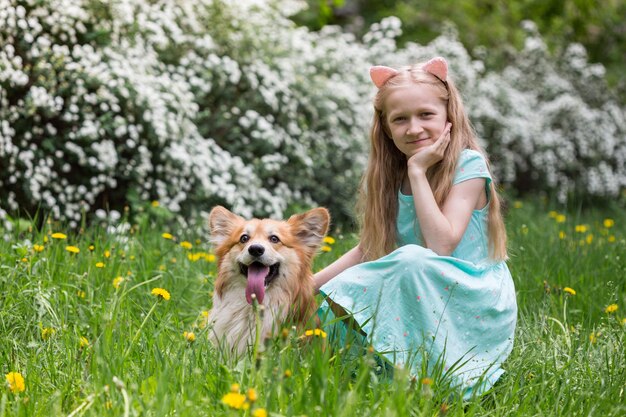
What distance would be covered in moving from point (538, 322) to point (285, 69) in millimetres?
3552

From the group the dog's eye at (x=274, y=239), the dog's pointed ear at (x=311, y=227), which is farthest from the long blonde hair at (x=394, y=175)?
the dog's eye at (x=274, y=239)

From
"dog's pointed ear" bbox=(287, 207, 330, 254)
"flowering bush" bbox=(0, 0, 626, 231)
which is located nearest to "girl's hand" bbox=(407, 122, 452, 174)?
"dog's pointed ear" bbox=(287, 207, 330, 254)

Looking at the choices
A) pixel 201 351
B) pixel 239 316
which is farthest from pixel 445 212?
pixel 201 351

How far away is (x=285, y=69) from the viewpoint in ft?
21.2

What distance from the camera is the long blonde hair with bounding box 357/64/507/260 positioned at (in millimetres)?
3215

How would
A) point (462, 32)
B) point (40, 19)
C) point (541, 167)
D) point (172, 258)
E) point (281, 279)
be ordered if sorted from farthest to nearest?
point (462, 32)
point (541, 167)
point (40, 19)
point (172, 258)
point (281, 279)

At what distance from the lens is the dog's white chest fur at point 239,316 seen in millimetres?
3014

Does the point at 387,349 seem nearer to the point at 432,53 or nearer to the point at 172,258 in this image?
the point at 172,258

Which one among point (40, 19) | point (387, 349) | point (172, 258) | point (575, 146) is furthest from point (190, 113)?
point (575, 146)

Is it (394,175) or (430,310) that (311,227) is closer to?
(394,175)

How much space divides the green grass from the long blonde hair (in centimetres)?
57

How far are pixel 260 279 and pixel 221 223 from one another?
0.39 metres

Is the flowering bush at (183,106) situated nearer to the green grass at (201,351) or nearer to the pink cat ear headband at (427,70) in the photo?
the green grass at (201,351)

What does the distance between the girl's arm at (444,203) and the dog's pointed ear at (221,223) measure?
2.42ft
